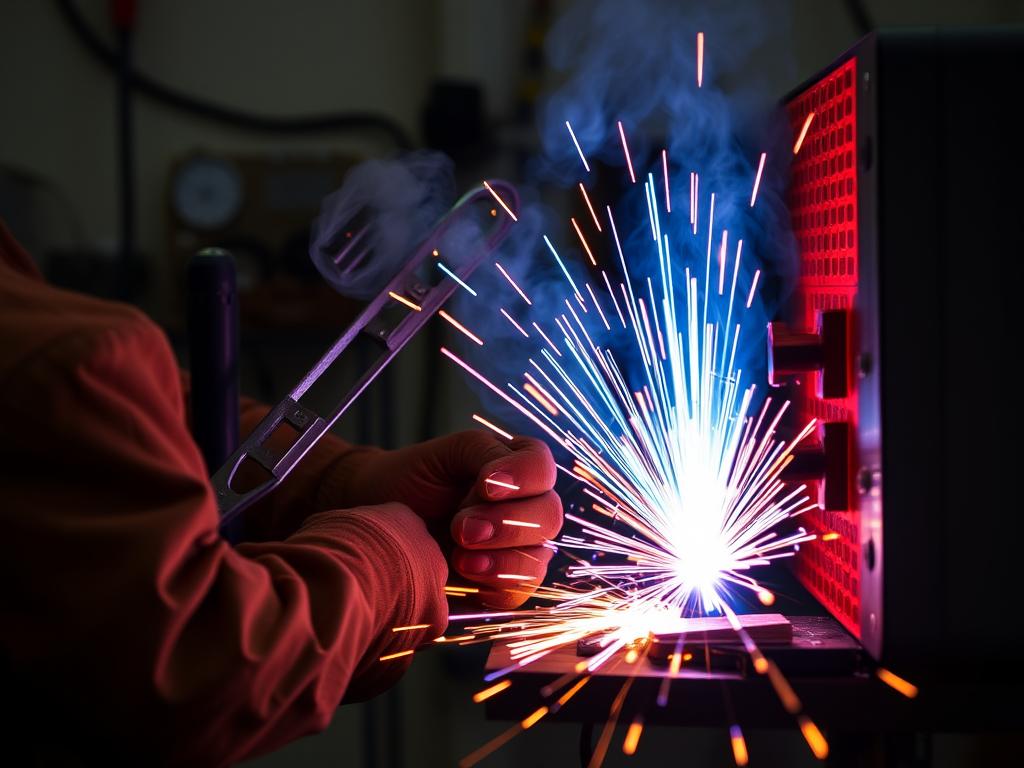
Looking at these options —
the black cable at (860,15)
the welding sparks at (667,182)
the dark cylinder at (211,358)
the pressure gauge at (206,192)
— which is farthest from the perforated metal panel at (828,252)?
the pressure gauge at (206,192)

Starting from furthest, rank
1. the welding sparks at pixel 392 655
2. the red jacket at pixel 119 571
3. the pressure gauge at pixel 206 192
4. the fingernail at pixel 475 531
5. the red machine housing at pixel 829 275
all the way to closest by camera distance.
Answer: the pressure gauge at pixel 206 192 → the fingernail at pixel 475 531 → the welding sparks at pixel 392 655 → the red machine housing at pixel 829 275 → the red jacket at pixel 119 571

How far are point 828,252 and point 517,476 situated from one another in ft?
1.27

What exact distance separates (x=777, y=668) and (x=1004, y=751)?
187cm

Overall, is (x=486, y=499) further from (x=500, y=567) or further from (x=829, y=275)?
(x=829, y=275)

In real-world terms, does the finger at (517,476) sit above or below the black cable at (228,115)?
below

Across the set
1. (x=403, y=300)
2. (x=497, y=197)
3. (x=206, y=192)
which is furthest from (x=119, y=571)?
(x=206, y=192)

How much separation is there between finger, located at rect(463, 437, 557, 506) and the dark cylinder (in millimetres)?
305

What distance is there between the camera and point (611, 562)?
1.07m

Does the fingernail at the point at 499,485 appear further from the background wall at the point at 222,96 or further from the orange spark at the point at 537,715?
the background wall at the point at 222,96

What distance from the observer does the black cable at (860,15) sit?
252 cm

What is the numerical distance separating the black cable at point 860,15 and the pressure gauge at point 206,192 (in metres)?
1.73

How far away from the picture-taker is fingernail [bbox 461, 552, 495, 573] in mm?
1010

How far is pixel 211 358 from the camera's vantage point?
1104 millimetres

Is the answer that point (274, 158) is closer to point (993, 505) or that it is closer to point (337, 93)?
point (337, 93)
